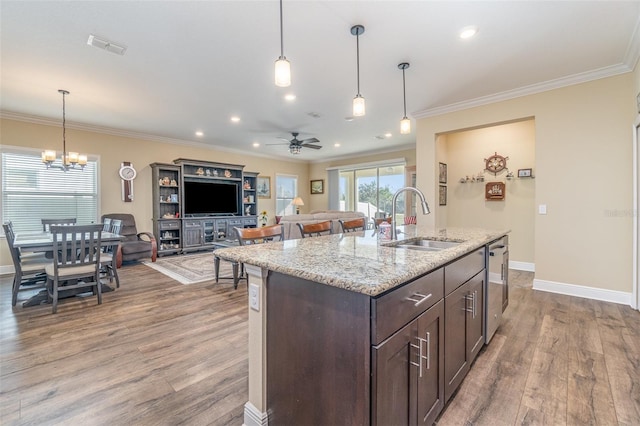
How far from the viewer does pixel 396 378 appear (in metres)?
1.10

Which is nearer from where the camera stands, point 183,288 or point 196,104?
point 183,288

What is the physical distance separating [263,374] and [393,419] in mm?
641

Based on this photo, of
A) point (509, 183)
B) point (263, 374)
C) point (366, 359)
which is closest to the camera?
point (366, 359)

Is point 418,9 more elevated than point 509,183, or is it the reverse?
point 418,9

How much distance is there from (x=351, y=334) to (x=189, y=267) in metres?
4.78

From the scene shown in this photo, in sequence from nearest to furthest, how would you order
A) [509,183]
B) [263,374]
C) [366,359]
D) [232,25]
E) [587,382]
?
[366,359]
[263,374]
[587,382]
[232,25]
[509,183]

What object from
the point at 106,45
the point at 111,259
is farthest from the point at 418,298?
the point at 111,259

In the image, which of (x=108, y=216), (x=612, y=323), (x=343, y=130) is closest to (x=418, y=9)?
(x=612, y=323)

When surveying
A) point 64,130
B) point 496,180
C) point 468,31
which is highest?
point 468,31

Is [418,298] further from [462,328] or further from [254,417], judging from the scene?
[254,417]

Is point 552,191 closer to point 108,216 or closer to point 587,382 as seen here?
point 587,382

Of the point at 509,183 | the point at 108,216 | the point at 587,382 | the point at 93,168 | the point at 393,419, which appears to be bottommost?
the point at 587,382

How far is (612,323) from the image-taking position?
2.71 m

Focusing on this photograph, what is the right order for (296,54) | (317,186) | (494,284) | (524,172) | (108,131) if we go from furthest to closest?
(317,186), (108,131), (524,172), (296,54), (494,284)
